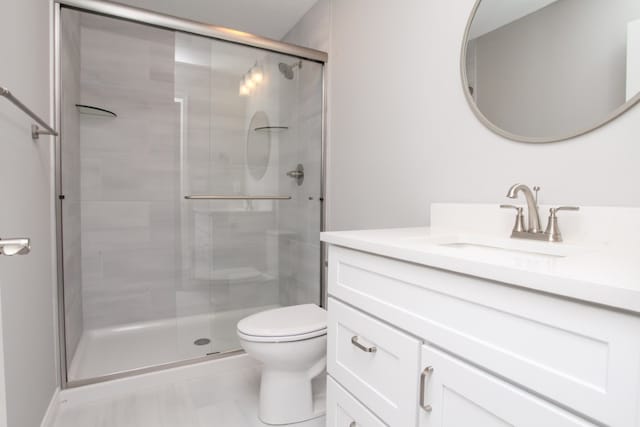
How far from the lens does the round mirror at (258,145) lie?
2268 millimetres

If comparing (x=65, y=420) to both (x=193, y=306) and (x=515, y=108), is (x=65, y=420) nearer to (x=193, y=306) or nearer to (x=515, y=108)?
(x=193, y=306)

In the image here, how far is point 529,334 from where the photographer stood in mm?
607

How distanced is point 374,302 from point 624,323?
1.84ft

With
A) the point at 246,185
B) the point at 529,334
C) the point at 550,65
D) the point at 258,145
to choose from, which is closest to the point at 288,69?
the point at 258,145

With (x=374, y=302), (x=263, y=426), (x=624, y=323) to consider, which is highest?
(x=624, y=323)

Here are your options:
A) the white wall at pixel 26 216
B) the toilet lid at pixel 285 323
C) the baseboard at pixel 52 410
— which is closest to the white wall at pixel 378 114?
the toilet lid at pixel 285 323

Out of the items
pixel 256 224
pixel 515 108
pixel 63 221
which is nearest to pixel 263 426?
pixel 256 224

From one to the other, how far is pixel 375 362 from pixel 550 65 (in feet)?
3.42

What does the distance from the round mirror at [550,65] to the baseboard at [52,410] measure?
2.08 m

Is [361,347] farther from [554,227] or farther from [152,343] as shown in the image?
[152,343]

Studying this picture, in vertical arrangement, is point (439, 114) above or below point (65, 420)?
above

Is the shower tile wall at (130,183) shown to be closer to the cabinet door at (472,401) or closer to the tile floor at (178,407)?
the tile floor at (178,407)

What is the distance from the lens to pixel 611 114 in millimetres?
953

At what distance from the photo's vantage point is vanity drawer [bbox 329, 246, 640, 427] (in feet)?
1.64
